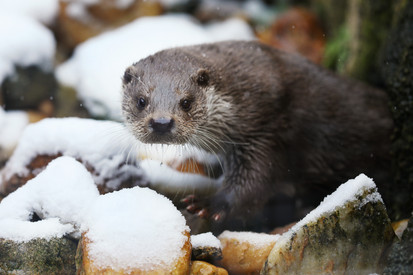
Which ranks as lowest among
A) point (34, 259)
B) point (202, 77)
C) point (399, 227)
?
point (34, 259)

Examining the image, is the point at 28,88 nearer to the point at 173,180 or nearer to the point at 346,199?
the point at 173,180

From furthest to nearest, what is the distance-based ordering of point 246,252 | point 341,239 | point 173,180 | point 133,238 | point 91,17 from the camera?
point 91,17, point 173,180, point 246,252, point 341,239, point 133,238

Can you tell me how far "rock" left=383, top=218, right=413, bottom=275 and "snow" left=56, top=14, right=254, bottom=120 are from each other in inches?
90.0

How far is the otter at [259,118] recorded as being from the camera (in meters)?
3.75

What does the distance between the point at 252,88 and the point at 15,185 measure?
1832 millimetres

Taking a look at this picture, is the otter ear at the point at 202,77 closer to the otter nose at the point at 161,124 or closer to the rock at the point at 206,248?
the otter nose at the point at 161,124

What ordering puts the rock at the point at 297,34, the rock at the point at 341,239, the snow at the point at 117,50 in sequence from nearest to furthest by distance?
1. the rock at the point at 341,239
2. the snow at the point at 117,50
3. the rock at the point at 297,34

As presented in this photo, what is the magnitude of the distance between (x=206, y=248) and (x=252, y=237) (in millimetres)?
428

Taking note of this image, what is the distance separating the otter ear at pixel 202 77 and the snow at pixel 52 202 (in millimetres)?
988

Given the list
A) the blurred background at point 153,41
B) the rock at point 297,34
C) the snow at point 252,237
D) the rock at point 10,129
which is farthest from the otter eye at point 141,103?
the rock at point 297,34

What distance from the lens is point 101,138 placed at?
400 centimetres

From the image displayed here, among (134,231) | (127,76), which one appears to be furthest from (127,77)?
(134,231)

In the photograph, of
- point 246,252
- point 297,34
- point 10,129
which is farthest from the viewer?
point 297,34

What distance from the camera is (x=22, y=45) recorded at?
5.48 m
